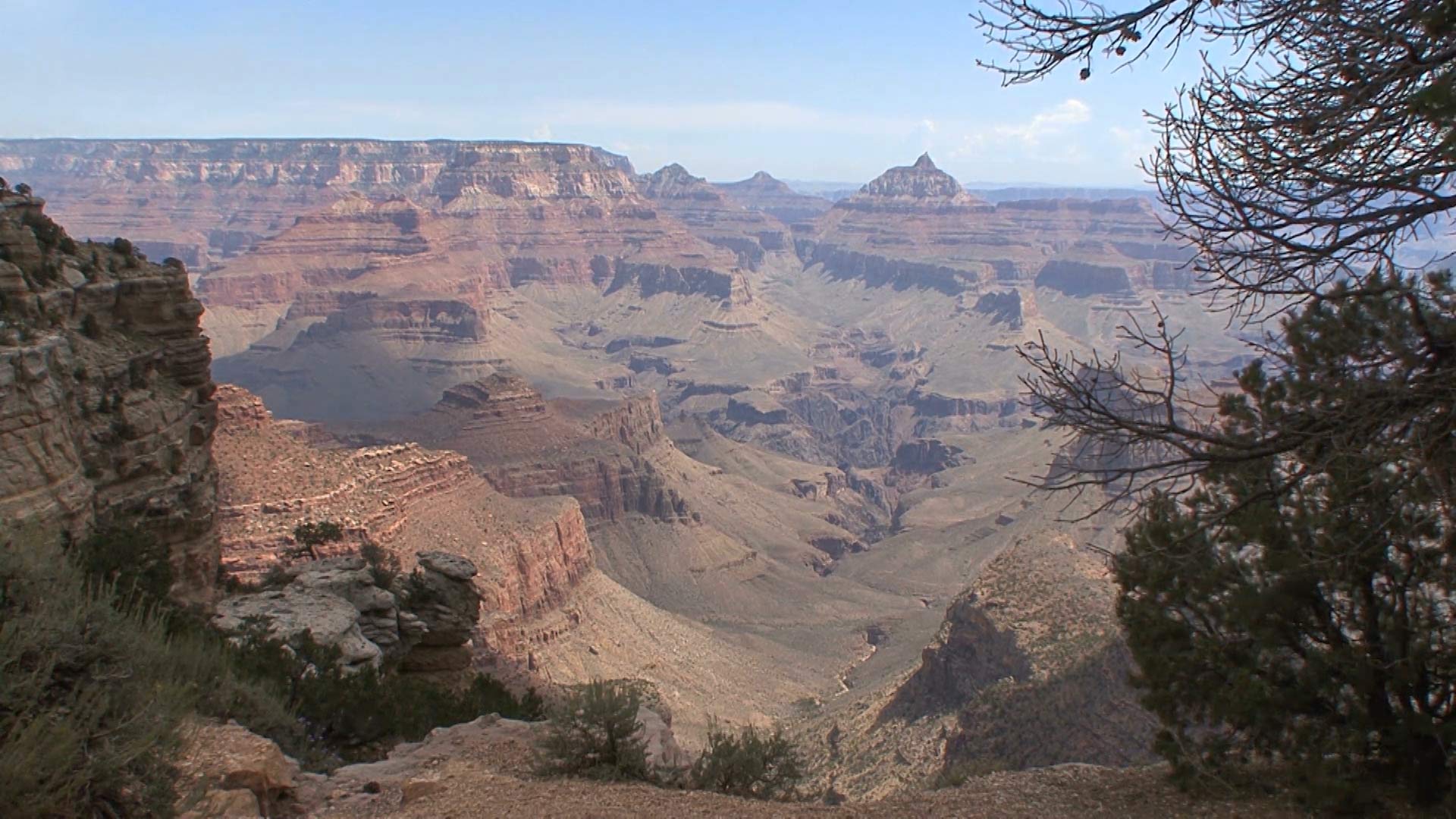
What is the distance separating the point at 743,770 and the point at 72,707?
6.85m

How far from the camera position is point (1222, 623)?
10.6 m

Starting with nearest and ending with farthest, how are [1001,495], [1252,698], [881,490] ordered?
[1252,698], [1001,495], [881,490]

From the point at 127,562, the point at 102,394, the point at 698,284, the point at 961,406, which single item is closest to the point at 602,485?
the point at 102,394

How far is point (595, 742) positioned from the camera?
11.3m

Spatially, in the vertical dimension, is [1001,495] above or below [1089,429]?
below

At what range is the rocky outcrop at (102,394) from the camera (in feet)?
45.5

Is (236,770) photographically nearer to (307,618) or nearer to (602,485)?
(307,618)

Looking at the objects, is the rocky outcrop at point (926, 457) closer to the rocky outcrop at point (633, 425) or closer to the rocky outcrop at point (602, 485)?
the rocky outcrop at point (633, 425)

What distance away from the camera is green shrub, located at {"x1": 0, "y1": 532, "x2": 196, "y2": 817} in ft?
20.4

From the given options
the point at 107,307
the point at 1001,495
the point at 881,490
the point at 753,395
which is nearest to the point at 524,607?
the point at 107,307

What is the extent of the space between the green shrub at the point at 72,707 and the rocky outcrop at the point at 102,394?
19.0 feet

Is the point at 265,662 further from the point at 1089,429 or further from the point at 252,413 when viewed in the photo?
the point at 252,413

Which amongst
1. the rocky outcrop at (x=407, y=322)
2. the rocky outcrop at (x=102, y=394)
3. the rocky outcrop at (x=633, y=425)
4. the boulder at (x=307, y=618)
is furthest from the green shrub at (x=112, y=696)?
the rocky outcrop at (x=407, y=322)

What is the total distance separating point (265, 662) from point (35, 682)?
7.78 metres
